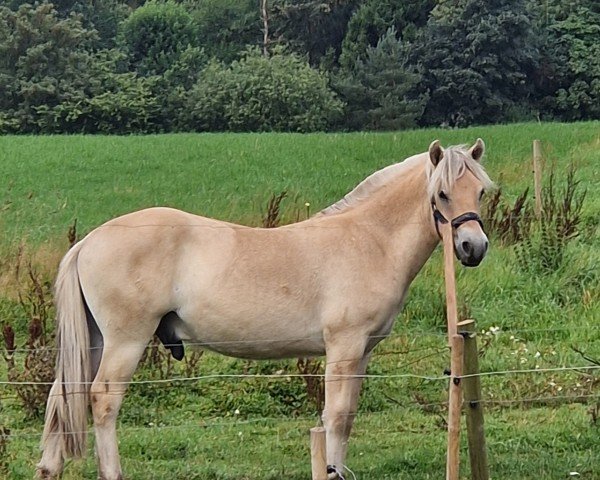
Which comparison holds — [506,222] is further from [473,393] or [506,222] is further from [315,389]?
[473,393]

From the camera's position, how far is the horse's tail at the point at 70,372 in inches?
191

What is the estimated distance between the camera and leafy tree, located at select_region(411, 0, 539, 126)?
138ft

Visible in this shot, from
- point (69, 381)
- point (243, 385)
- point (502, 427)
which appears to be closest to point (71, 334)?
point (69, 381)

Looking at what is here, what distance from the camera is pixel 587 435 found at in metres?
5.71

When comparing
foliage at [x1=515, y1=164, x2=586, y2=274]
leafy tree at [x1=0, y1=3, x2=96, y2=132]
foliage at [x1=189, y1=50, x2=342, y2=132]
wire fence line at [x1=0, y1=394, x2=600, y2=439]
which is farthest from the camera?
foliage at [x1=189, y1=50, x2=342, y2=132]

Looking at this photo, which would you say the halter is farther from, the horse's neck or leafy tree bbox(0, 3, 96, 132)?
leafy tree bbox(0, 3, 96, 132)

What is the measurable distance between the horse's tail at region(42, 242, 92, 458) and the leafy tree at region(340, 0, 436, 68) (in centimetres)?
4416

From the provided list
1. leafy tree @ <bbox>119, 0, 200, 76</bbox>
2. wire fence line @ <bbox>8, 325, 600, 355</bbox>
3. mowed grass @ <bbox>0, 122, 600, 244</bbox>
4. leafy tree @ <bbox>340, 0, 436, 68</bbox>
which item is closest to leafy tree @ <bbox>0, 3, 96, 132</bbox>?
leafy tree @ <bbox>119, 0, 200, 76</bbox>

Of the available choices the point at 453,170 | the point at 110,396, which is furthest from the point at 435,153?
the point at 110,396

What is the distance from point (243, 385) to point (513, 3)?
131 ft

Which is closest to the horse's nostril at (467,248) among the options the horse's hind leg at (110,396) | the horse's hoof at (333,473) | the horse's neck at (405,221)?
the horse's neck at (405,221)

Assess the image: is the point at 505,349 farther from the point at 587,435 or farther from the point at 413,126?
the point at 413,126

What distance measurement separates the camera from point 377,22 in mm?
48469

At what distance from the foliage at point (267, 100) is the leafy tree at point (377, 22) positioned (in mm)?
6076
